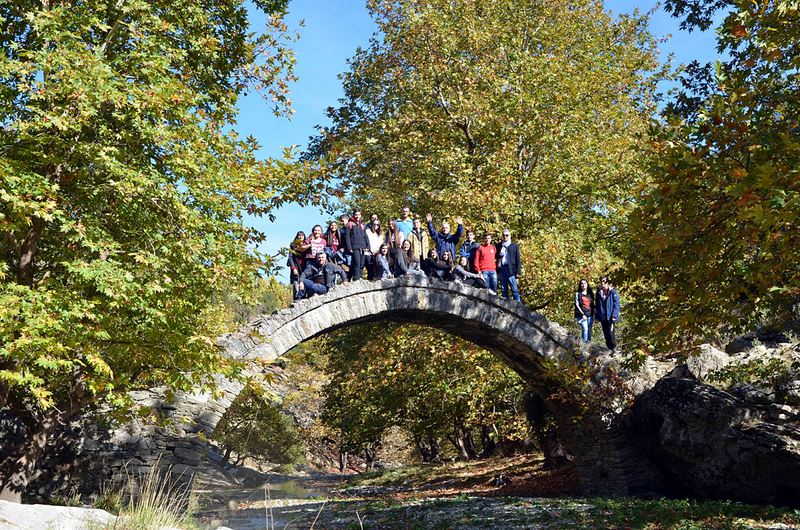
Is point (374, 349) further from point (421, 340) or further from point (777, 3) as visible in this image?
point (777, 3)

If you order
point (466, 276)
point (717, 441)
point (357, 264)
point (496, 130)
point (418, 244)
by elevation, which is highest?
point (496, 130)

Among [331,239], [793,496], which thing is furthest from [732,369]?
[331,239]

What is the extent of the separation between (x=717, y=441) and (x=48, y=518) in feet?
36.8

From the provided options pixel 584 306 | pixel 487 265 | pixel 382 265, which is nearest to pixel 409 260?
pixel 382 265

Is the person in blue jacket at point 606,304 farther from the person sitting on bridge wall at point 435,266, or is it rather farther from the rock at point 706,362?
the person sitting on bridge wall at point 435,266

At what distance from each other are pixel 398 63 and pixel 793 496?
1456 centimetres

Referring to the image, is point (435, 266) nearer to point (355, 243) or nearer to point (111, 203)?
point (355, 243)

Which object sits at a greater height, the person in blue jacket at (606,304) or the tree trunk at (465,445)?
the person in blue jacket at (606,304)

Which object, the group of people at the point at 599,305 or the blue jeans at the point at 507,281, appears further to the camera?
the blue jeans at the point at 507,281

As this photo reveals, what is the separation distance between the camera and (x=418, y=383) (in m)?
17.6

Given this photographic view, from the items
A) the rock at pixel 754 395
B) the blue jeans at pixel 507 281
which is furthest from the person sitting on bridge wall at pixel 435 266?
the rock at pixel 754 395

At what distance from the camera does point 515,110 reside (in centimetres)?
1825

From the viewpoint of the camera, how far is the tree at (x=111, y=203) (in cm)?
775

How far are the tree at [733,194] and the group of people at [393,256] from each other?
5134mm
